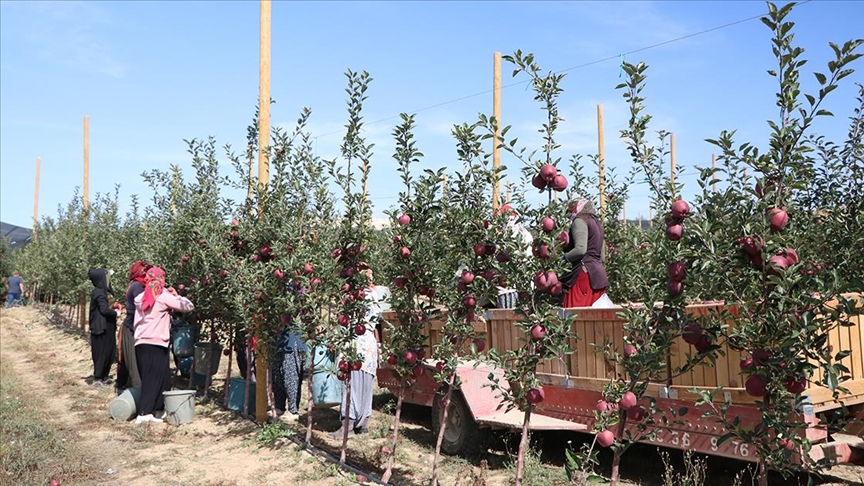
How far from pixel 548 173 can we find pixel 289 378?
211 inches

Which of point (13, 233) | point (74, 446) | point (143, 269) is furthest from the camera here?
point (13, 233)

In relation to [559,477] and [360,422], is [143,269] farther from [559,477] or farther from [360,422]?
[559,477]

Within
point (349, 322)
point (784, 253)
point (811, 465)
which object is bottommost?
point (811, 465)

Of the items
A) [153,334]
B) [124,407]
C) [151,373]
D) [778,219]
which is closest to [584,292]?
[778,219]

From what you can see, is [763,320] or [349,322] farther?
[349,322]

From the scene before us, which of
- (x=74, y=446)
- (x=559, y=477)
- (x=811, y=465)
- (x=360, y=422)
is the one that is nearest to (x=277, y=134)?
(x=360, y=422)

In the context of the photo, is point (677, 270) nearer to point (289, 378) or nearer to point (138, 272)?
point (289, 378)

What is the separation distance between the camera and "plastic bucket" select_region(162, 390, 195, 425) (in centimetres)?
878

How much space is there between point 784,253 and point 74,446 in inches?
292

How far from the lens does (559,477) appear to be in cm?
615

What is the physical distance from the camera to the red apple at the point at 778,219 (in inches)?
112

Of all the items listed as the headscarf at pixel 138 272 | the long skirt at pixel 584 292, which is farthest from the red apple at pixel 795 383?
the headscarf at pixel 138 272

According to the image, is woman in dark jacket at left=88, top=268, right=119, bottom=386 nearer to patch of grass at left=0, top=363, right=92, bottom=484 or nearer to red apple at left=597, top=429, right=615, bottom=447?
patch of grass at left=0, top=363, right=92, bottom=484

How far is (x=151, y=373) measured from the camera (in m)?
8.97
